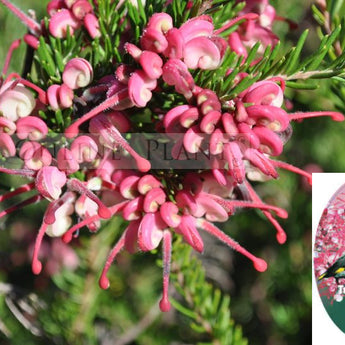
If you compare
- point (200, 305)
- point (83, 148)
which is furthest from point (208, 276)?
point (83, 148)

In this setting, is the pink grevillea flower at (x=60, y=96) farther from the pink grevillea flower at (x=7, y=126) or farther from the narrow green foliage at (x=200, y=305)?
the narrow green foliage at (x=200, y=305)

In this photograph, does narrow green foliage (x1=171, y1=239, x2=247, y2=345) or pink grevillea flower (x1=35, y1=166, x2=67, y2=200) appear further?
narrow green foliage (x1=171, y1=239, x2=247, y2=345)

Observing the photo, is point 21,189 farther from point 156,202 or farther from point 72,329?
point 72,329

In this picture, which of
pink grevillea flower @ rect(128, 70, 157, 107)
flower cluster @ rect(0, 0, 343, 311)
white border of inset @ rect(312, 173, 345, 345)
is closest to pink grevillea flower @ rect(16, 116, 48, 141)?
flower cluster @ rect(0, 0, 343, 311)

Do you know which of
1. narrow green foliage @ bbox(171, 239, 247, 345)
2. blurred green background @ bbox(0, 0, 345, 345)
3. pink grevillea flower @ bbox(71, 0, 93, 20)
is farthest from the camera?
blurred green background @ bbox(0, 0, 345, 345)

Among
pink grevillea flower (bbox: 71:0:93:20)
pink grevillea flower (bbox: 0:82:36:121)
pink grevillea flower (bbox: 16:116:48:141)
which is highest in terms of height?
pink grevillea flower (bbox: 71:0:93:20)

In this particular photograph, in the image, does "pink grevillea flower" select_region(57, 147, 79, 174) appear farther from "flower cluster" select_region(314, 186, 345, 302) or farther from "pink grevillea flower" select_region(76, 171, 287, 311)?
"flower cluster" select_region(314, 186, 345, 302)

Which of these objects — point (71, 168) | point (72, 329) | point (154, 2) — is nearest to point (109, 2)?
point (154, 2)
